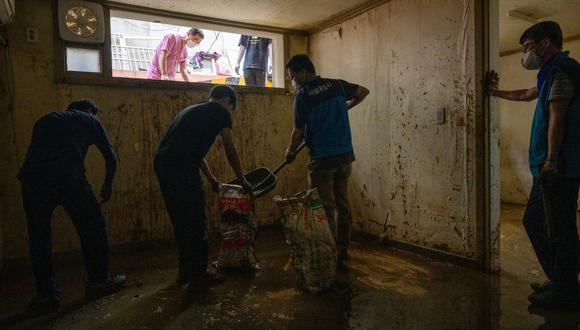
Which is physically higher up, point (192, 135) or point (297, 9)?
point (297, 9)

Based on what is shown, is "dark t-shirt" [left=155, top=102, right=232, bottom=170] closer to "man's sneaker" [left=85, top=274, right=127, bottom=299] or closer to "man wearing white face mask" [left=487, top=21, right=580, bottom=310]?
"man's sneaker" [left=85, top=274, right=127, bottom=299]

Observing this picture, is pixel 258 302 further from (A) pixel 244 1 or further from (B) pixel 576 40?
(B) pixel 576 40

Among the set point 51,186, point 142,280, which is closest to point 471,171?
point 142,280

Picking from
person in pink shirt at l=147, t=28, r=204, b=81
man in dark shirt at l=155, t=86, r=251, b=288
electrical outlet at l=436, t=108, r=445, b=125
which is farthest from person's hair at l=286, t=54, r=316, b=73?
person in pink shirt at l=147, t=28, r=204, b=81

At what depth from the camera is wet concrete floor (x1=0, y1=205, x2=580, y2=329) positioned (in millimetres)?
2148

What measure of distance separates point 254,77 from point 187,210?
97.2 inches

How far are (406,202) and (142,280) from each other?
7.69 ft

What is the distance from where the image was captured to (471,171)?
2941mm

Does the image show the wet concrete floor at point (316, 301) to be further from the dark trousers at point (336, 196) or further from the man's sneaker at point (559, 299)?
the dark trousers at point (336, 196)

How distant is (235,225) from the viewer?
2867mm

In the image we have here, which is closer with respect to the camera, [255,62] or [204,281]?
[204,281]

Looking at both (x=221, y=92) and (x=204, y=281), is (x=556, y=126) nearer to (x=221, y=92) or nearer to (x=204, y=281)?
(x=221, y=92)

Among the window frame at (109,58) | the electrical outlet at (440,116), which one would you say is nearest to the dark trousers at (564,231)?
the electrical outlet at (440,116)

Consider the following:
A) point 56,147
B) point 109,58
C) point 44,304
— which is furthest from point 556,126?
point 109,58
